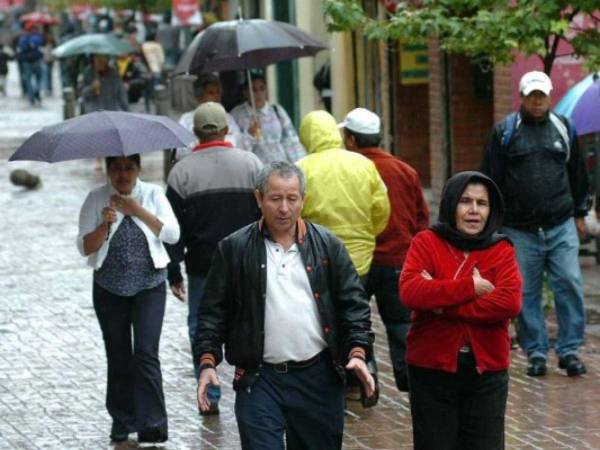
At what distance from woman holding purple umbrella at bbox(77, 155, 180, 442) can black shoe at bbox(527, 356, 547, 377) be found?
268cm

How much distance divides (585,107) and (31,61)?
39387 mm

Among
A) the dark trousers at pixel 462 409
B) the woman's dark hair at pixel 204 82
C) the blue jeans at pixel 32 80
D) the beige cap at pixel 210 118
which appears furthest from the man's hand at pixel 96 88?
the blue jeans at pixel 32 80

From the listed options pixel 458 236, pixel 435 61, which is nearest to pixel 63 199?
pixel 435 61

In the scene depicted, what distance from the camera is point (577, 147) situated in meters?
11.3

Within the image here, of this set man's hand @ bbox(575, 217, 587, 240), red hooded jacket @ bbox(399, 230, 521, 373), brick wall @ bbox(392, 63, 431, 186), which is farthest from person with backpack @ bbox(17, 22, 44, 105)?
red hooded jacket @ bbox(399, 230, 521, 373)

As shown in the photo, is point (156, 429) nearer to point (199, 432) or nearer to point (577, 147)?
point (199, 432)

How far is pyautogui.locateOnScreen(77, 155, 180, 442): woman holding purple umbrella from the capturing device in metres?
9.77

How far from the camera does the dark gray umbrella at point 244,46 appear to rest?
15.0 meters

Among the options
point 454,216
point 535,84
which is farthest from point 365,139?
point 454,216

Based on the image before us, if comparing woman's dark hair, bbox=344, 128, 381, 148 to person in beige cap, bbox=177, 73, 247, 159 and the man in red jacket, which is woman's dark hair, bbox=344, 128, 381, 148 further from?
Answer: person in beige cap, bbox=177, 73, 247, 159

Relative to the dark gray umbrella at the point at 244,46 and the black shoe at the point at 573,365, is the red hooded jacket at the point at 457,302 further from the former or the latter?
the dark gray umbrella at the point at 244,46

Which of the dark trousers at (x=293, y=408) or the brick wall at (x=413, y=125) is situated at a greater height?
the dark trousers at (x=293, y=408)

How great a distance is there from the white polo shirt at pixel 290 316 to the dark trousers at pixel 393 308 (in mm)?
3410

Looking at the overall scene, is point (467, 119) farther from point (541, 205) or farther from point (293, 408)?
point (293, 408)
